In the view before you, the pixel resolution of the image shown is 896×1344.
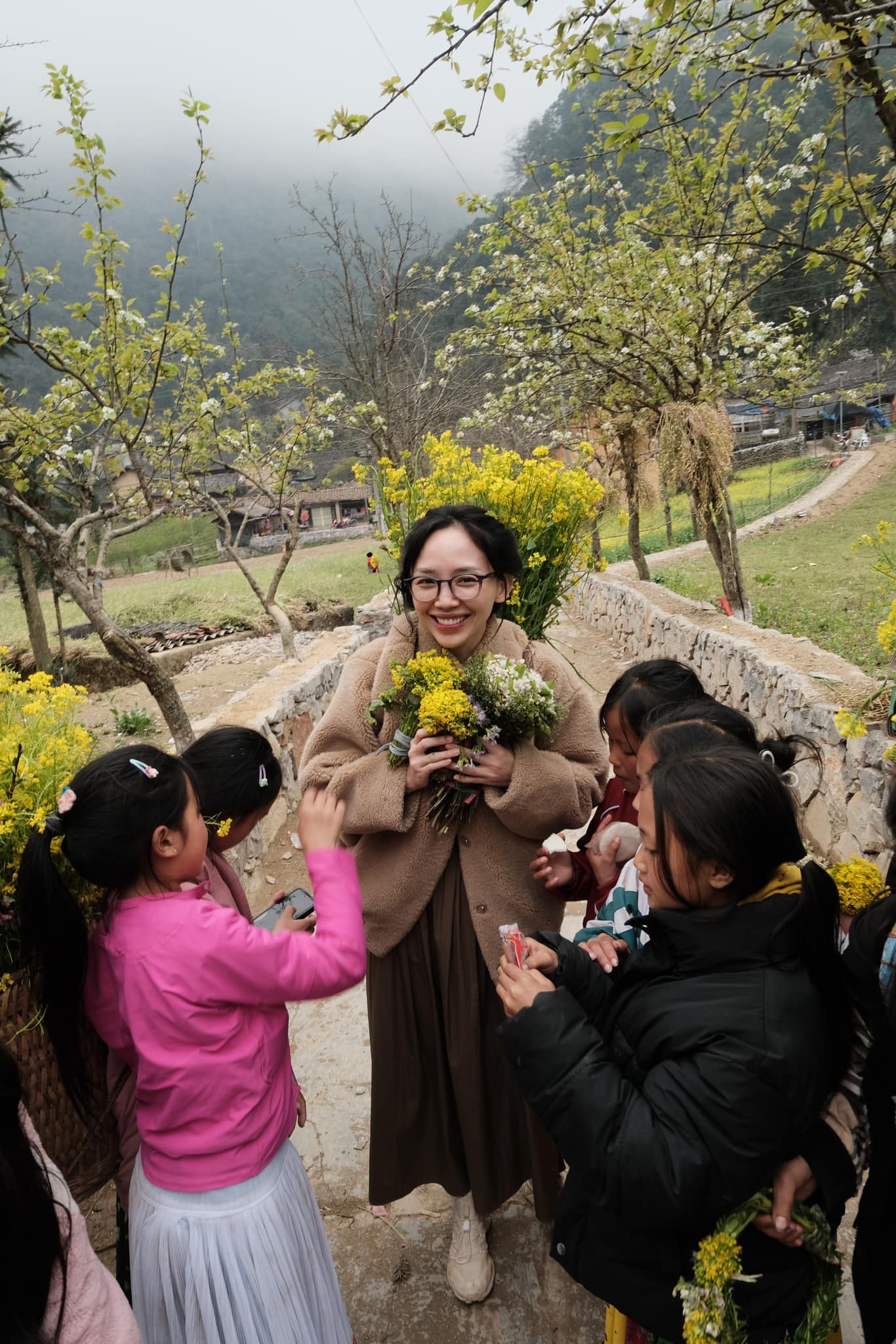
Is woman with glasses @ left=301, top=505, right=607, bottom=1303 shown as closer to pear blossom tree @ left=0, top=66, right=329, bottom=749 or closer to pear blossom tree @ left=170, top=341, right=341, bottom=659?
pear blossom tree @ left=0, top=66, right=329, bottom=749

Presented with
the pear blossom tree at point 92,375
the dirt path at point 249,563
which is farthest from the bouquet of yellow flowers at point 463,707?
the dirt path at point 249,563

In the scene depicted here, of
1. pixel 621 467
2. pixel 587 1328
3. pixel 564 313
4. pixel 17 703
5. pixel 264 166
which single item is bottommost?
pixel 587 1328

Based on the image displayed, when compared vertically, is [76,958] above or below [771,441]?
below

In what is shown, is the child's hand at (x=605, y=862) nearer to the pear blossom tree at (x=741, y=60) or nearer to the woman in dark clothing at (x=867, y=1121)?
the woman in dark clothing at (x=867, y=1121)

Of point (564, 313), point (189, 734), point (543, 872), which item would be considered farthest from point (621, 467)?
point (543, 872)

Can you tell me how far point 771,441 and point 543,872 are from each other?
33353 mm

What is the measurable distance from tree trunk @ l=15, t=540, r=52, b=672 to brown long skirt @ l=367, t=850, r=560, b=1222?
10.2m

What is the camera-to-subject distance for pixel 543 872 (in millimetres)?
1790

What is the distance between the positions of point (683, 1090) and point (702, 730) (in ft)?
2.02

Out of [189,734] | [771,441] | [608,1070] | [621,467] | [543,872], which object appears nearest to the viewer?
[608,1070]

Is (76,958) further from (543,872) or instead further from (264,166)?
(264,166)

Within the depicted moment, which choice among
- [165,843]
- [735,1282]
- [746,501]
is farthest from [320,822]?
[746,501]

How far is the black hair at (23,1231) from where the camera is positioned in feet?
2.68

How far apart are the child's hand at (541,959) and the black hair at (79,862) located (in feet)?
2.36
